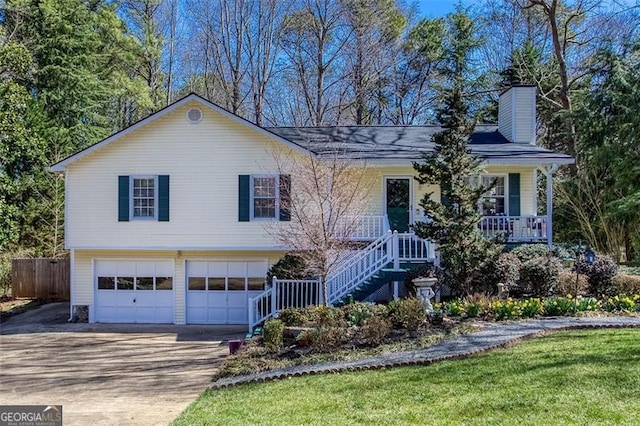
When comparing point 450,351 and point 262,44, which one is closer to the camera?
point 450,351

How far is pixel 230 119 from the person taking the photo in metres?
16.1

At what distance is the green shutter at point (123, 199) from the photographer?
16156mm

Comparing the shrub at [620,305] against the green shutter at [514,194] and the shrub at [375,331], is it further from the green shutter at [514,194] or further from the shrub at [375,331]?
the shrub at [375,331]

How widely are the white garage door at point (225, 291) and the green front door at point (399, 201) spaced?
440 centimetres

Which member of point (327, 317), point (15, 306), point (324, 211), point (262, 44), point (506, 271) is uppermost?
point (262, 44)

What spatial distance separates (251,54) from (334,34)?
4956mm

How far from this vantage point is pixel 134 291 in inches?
664

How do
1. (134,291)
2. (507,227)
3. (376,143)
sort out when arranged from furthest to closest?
(376,143) → (134,291) → (507,227)

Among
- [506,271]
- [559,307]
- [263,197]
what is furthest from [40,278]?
[559,307]

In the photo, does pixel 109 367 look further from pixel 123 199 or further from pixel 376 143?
pixel 376 143

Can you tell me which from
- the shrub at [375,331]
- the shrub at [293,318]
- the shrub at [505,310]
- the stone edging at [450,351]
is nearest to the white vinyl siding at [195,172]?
the shrub at [293,318]

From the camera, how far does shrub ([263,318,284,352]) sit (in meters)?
→ 10.2

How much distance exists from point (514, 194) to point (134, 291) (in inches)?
496

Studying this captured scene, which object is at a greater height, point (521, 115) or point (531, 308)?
point (521, 115)
